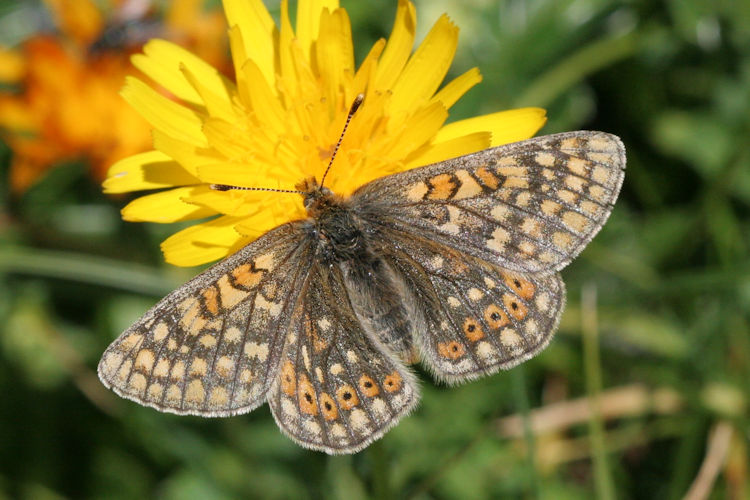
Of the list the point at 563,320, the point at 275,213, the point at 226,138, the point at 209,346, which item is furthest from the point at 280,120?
the point at 563,320

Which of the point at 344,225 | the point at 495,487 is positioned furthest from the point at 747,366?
the point at 344,225

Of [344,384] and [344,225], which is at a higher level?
[344,225]

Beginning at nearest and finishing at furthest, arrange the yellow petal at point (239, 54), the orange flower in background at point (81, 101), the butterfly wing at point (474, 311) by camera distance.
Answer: the butterfly wing at point (474, 311) < the yellow petal at point (239, 54) < the orange flower in background at point (81, 101)

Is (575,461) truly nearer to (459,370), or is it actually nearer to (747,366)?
(747,366)

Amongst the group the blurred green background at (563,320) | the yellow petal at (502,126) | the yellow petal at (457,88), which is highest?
the yellow petal at (457,88)

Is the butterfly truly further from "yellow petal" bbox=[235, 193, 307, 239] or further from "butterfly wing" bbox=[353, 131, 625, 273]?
"yellow petal" bbox=[235, 193, 307, 239]

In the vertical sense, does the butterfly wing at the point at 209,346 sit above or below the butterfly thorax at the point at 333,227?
below

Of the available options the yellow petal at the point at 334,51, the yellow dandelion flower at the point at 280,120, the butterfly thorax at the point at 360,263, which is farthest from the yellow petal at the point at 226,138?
the yellow petal at the point at 334,51

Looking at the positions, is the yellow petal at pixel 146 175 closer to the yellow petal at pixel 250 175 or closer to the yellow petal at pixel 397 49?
the yellow petal at pixel 250 175
